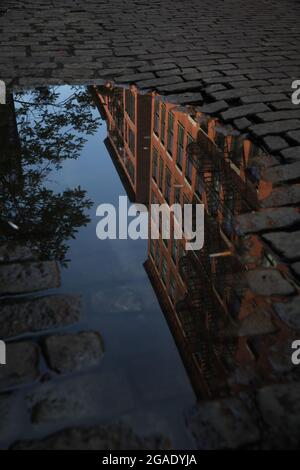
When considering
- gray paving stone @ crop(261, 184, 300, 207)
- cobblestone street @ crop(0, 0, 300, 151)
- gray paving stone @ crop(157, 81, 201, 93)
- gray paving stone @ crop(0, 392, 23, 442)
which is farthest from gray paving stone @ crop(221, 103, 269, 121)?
gray paving stone @ crop(0, 392, 23, 442)

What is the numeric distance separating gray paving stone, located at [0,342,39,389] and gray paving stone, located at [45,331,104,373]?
0.29ft

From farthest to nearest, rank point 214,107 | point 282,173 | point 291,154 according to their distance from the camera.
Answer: point 214,107
point 291,154
point 282,173

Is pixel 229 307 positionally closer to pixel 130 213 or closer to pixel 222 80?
pixel 130 213

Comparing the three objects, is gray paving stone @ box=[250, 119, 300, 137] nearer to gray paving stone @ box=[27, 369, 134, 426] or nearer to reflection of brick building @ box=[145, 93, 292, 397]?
reflection of brick building @ box=[145, 93, 292, 397]

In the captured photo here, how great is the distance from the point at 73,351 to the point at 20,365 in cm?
32

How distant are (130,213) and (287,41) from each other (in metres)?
7.22

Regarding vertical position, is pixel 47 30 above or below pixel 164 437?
above

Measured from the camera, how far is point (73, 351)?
2.83 metres

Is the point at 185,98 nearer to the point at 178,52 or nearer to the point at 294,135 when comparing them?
the point at 294,135

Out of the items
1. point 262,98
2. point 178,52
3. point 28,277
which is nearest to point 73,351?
point 28,277

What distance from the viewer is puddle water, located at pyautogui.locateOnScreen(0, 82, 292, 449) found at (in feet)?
8.41

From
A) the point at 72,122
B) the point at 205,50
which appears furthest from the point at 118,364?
the point at 205,50

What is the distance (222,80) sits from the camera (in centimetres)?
728
